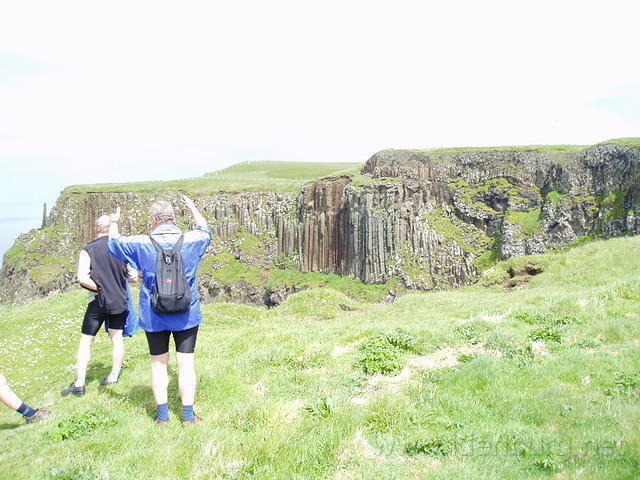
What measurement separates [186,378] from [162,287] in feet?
4.97

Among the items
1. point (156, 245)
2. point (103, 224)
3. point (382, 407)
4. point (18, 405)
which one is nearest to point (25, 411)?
point (18, 405)

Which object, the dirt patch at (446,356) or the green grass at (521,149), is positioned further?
the green grass at (521,149)

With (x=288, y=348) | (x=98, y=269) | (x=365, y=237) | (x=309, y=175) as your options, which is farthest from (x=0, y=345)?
(x=309, y=175)

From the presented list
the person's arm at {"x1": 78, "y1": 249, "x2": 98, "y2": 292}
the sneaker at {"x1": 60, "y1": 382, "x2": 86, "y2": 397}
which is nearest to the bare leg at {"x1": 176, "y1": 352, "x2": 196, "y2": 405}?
the sneaker at {"x1": 60, "y1": 382, "x2": 86, "y2": 397}

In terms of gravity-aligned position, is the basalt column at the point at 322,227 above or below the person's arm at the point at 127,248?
below

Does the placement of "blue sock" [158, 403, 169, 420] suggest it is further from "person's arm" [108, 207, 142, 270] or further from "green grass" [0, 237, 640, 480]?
"person's arm" [108, 207, 142, 270]

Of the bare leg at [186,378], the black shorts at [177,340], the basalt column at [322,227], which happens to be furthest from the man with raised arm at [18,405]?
the basalt column at [322,227]

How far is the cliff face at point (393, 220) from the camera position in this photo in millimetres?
80375

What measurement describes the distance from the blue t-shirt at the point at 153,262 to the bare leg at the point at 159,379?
604 mm

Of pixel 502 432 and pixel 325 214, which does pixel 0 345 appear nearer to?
pixel 502 432

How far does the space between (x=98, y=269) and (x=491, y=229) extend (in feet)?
288

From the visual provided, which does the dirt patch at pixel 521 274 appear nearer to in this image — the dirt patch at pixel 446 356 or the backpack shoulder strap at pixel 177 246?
the dirt patch at pixel 446 356

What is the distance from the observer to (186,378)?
24.0 feet

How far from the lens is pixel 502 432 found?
612 centimetres
